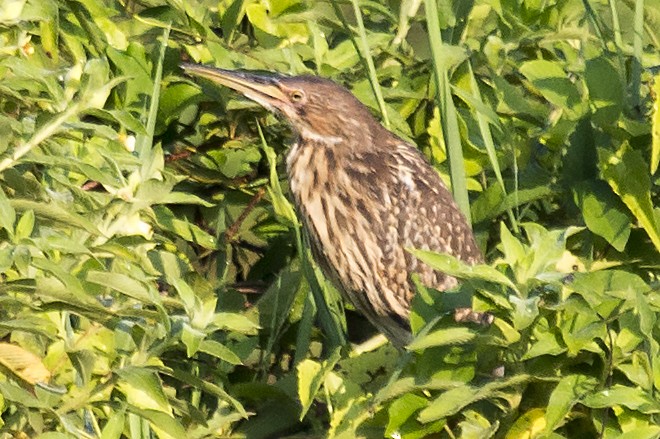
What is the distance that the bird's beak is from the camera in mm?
4219

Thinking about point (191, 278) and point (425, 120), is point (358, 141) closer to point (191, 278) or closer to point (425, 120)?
point (425, 120)

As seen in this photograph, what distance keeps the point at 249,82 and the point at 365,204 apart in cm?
68

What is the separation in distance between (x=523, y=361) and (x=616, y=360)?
0.21 metres

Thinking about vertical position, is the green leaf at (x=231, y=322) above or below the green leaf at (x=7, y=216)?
below

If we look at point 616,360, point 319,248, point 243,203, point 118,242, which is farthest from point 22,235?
point 319,248

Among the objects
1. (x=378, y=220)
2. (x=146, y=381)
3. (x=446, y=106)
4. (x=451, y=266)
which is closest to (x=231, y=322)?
(x=146, y=381)

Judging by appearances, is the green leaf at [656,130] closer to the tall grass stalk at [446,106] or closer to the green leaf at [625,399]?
the tall grass stalk at [446,106]

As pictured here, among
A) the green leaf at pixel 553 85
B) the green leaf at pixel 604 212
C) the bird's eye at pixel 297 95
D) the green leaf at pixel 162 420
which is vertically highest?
the green leaf at pixel 553 85

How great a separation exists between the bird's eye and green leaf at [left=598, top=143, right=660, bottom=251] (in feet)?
3.73

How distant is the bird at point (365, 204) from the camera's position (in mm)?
4754

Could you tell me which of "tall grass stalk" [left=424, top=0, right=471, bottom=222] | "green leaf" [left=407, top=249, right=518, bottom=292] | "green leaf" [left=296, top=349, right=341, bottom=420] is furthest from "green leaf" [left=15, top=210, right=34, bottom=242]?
"tall grass stalk" [left=424, top=0, right=471, bottom=222]

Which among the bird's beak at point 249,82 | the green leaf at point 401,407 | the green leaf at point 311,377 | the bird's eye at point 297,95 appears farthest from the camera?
the bird's eye at point 297,95

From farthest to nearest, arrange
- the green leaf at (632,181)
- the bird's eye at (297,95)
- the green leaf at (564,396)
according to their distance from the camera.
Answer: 1. the bird's eye at (297,95)
2. the green leaf at (632,181)
3. the green leaf at (564,396)

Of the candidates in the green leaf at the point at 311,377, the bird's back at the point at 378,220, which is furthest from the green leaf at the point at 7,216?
the bird's back at the point at 378,220
